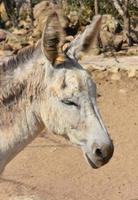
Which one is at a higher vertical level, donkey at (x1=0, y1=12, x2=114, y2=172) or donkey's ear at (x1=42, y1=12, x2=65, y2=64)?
donkey's ear at (x1=42, y1=12, x2=65, y2=64)

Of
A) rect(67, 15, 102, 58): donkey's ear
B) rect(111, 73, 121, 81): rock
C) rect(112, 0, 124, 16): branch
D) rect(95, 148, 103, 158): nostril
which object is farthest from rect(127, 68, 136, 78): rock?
rect(95, 148, 103, 158): nostril

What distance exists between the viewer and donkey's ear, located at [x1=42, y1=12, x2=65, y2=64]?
154 inches

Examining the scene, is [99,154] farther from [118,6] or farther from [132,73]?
[118,6]

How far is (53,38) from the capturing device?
395cm

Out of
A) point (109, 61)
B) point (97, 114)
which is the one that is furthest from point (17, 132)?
point (109, 61)

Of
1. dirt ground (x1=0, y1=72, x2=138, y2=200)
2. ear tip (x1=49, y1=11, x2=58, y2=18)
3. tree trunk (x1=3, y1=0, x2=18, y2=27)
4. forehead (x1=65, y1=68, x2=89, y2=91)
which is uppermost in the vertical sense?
ear tip (x1=49, y1=11, x2=58, y2=18)

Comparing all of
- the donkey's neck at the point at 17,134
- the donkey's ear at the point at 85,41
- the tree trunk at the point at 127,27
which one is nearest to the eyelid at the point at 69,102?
the donkey's neck at the point at 17,134

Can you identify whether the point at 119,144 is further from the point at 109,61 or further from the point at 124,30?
the point at 124,30

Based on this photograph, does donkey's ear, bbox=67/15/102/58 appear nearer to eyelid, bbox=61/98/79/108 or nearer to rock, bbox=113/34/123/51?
eyelid, bbox=61/98/79/108

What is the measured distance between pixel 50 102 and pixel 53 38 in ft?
1.69

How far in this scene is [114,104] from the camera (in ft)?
31.3

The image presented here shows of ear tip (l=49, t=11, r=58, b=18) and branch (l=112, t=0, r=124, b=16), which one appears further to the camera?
branch (l=112, t=0, r=124, b=16)

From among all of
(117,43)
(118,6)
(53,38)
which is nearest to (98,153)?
(53,38)

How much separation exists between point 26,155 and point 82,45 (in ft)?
12.0
